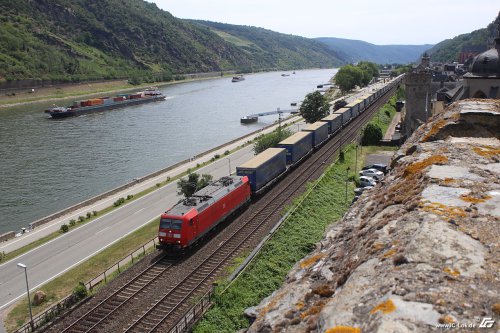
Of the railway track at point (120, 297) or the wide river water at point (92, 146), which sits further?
the wide river water at point (92, 146)

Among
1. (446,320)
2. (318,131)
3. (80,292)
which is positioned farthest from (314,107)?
(446,320)

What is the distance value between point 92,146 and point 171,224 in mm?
54103

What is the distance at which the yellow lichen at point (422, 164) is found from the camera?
24.1 feet

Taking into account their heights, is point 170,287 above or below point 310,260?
below

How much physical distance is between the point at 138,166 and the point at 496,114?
186 feet

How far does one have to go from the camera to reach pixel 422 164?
24.6 ft

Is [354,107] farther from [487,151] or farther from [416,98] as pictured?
[487,151]

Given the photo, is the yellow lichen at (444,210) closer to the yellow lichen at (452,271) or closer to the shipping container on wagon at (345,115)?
the yellow lichen at (452,271)

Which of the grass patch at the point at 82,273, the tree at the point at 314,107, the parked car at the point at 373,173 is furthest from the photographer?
the tree at the point at 314,107

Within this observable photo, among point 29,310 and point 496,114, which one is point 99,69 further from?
point 496,114

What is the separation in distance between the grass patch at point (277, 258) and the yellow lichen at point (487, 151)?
42.3ft

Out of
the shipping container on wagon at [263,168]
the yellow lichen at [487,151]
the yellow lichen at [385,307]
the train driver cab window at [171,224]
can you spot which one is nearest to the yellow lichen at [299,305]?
the yellow lichen at [385,307]

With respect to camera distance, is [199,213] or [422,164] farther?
[199,213]

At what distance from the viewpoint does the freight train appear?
88.0ft
